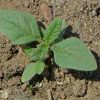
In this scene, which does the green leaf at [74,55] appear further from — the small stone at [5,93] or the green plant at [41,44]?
the small stone at [5,93]

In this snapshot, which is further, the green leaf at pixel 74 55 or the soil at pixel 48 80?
the soil at pixel 48 80

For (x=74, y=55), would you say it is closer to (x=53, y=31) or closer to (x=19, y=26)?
(x=53, y=31)

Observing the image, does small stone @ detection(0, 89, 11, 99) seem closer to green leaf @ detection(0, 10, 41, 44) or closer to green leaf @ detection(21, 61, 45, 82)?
green leaf @ detection(21, 61, 45, 82)

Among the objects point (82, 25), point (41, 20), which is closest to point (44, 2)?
point (41, 20)

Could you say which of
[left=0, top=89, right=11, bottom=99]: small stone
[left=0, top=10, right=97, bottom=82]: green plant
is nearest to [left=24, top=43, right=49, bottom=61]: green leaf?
[left=0, top=10, right=97, bottom=82]: green plant

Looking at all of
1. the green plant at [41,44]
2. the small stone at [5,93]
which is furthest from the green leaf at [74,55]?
the small stone at [5,93]

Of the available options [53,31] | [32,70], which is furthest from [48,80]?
[53,31]

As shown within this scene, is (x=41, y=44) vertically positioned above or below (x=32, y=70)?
above
